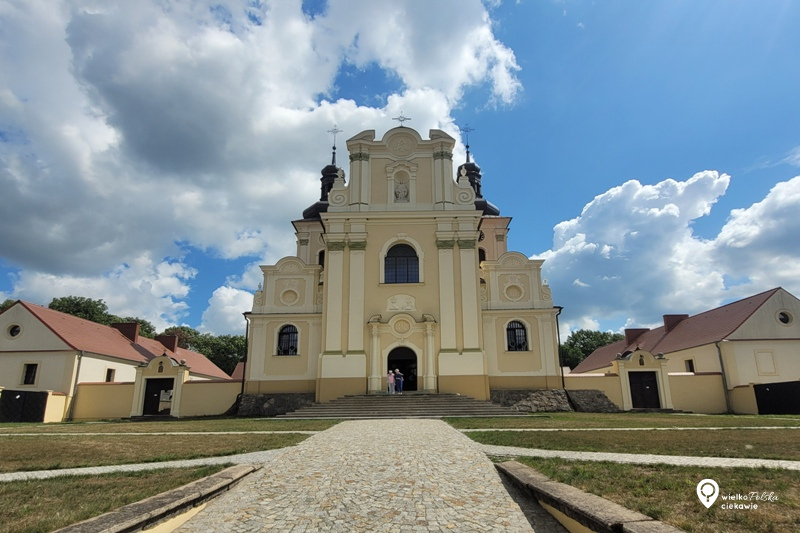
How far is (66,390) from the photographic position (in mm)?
27344

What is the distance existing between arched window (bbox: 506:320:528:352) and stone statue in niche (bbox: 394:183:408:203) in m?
8.77

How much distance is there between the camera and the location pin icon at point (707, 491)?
16.1 ft

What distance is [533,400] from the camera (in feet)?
82.9

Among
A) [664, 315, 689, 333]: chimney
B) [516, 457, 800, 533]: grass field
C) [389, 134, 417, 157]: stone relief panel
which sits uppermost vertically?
[389, 134, 417, 157]: stone relief panel

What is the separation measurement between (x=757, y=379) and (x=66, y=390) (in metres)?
36.3

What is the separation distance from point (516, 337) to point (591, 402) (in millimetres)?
4692

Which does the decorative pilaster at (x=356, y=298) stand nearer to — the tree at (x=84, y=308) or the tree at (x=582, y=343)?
the tree at (x=84, y=308)

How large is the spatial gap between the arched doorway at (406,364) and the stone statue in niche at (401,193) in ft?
26.9

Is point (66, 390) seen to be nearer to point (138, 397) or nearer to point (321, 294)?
point (138, 397)

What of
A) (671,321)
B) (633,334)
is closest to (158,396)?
(671,321)

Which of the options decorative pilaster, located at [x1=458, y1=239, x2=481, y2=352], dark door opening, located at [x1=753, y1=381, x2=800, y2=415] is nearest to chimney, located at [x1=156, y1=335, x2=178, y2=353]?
decorative pilaster, located at [x1=458, y1=239, x2=481, y2=352]

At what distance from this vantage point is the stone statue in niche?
1121 inches

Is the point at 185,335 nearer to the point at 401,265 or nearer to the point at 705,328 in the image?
the point at 401,265

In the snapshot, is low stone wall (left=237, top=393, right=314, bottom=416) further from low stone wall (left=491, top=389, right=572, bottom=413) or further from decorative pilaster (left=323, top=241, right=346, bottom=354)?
low stone wall (left=491, top=389, right=572, bottom=413)
